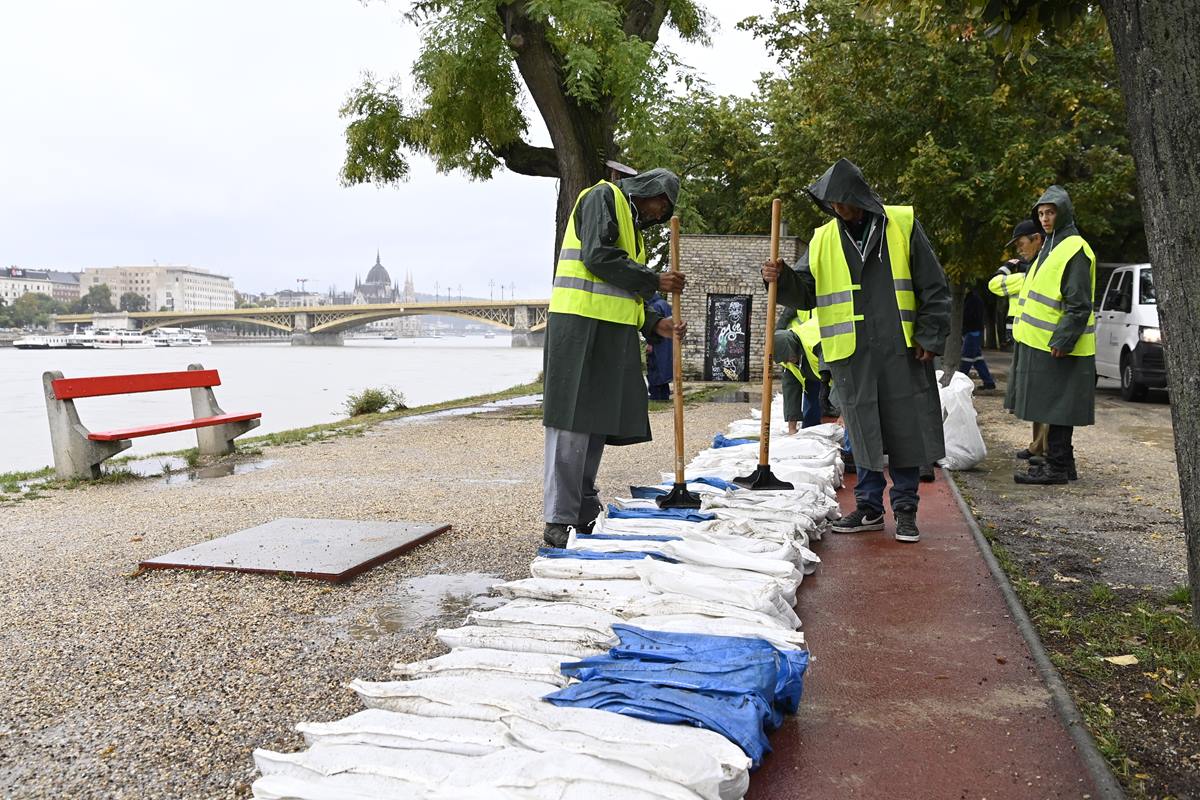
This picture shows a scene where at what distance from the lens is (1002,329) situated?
3944 cm

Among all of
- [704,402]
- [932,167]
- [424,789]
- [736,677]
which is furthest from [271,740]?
[932,167]

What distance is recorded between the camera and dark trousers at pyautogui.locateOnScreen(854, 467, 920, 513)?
521 centimetres

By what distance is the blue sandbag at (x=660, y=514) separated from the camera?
475 cm

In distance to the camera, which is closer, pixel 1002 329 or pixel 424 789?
pixel 424 789

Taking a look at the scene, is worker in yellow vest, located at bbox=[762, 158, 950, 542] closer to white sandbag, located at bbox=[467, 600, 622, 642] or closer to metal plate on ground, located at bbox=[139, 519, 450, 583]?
white sandbag, located at bbox=[467, 600, 622, 642]

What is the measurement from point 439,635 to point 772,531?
6.19ft

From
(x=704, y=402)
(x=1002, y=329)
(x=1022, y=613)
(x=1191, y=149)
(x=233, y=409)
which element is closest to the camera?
(x=1191, y=149)

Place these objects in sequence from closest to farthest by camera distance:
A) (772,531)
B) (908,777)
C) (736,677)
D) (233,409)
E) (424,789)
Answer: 1. (424,789)
2. (908,777)
3. (736,677)
4. (772,531)
5. (233,409)

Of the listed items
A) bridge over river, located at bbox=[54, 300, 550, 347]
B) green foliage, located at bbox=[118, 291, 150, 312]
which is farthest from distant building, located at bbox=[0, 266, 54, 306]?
bridge over river, located at bbox=[54, 300, 550, 347]

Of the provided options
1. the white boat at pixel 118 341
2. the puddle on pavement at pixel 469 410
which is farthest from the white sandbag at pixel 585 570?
the white boat at pixel 118 341

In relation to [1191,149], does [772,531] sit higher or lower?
lower

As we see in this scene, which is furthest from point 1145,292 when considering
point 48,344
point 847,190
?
point 48,344

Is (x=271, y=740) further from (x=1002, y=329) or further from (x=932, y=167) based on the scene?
(x=1002, y=329)

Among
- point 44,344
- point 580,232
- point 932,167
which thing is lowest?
point 44,344
